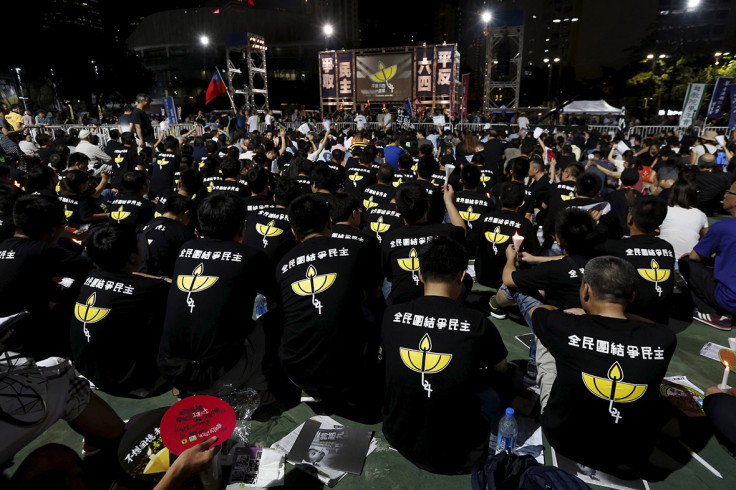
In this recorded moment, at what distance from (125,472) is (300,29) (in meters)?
55.1

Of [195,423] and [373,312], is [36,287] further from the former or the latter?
[373,312]

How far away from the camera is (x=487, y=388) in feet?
9.45

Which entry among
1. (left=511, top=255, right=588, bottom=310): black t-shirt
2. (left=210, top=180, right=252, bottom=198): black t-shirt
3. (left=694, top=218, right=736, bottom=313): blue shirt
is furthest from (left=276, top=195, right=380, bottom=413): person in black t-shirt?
(left=694, top=218, right=736, bottom=313): blue shirt

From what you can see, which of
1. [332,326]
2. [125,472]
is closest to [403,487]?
[332,326]

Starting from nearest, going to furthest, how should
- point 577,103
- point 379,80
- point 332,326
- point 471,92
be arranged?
point 332,326 → point 577,103 → point 379,80 → point 471,92

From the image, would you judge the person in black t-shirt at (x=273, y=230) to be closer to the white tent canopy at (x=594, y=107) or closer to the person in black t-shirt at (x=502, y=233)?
the person in black t-shirt at (x=502, y=233)

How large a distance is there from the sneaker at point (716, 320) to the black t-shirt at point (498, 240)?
2.21 m

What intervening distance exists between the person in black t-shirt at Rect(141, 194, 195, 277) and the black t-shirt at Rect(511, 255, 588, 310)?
11.7 ft

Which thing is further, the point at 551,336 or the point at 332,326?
the point at 332,326

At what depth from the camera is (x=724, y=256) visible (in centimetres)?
463

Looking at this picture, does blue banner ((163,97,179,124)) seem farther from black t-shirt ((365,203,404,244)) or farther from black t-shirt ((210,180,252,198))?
black t-shirt ((365,203,404,244))

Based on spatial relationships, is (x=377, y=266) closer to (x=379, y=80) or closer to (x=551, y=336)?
(x=551, y=336)

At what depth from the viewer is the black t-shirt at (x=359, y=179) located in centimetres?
804

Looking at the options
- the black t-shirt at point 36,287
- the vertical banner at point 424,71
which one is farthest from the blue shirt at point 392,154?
the vertical banner at point 424,71
